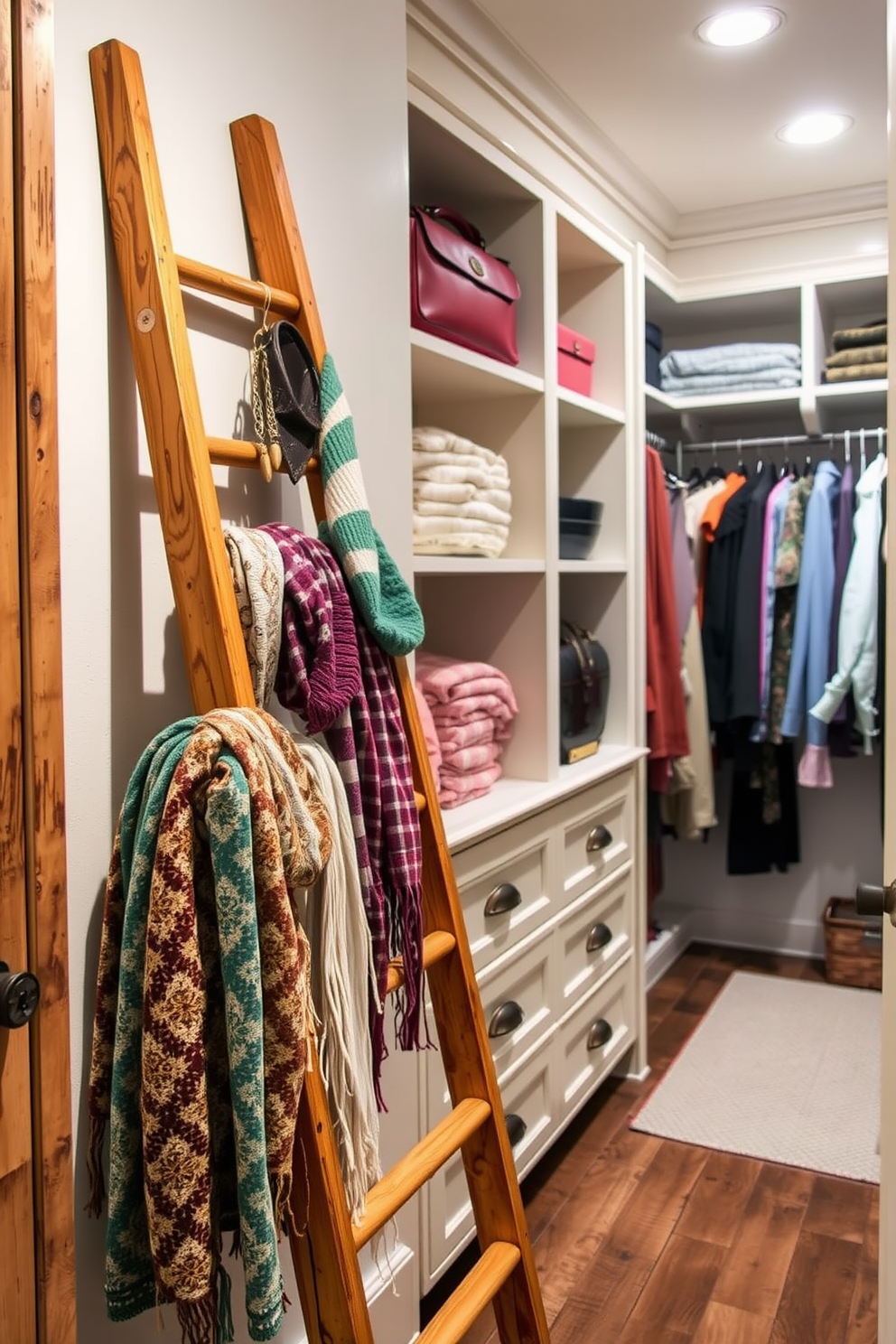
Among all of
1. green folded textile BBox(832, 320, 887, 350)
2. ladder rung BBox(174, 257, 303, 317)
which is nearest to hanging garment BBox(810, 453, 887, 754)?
green folded textile BBox(832, 320, 887, 350)

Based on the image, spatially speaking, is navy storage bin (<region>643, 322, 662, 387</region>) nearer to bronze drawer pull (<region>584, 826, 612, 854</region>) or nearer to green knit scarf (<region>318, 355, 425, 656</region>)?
bronze drawer pull (<region>584, 826, 612, 854</region>)

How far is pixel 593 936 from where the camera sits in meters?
2.65

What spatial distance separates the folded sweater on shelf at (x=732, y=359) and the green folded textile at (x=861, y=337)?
128 mm

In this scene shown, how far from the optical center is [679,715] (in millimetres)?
3281

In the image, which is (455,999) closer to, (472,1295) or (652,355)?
(472,1295)

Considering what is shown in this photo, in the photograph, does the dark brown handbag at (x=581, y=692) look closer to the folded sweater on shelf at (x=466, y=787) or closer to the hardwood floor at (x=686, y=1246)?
the folded sweater on shelf at (x=466, y=787)

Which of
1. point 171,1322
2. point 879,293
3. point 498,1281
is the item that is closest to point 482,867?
point 498,1281

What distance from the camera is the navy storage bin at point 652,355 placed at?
3377 millimetres

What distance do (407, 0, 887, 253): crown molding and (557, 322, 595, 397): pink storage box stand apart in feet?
1.29

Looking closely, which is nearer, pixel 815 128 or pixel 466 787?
pixel 466 787

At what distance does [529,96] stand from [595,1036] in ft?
6.97

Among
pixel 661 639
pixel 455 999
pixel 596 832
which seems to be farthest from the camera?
pixel 661 639

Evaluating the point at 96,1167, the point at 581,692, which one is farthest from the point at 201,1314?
the point at 581,692

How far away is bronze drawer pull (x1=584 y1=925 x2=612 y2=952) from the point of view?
104 inches
